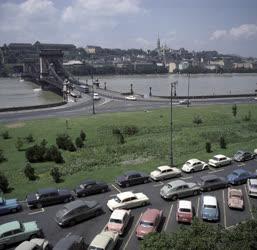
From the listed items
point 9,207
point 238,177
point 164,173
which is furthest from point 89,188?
point 238,177

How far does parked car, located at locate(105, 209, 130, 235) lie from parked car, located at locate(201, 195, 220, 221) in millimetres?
5362

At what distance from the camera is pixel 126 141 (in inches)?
1889

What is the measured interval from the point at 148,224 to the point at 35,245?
691 centimetres

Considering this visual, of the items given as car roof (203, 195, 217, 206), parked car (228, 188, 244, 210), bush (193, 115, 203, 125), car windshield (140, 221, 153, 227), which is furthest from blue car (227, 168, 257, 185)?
bush (193, 115, 203, 125)

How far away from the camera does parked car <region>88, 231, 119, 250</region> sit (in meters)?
19.3

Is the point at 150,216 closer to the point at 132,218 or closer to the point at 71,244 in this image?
the point at 132,218

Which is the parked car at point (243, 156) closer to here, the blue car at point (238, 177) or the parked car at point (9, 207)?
the blue car at point (238, 177)

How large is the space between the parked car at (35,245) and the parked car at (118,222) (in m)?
3.93

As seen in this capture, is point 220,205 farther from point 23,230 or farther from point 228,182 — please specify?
point 23,230

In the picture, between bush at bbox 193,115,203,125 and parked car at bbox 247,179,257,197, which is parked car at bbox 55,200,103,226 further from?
bush at bbox 193,115,203,125

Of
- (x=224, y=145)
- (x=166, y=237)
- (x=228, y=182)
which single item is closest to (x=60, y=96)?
(x=224, y=145)

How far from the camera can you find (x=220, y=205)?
27.1m

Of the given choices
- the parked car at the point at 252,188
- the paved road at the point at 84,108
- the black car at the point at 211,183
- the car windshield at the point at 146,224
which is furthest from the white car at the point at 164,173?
the paved road at the point at 84,108

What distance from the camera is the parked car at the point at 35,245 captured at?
750 inches
